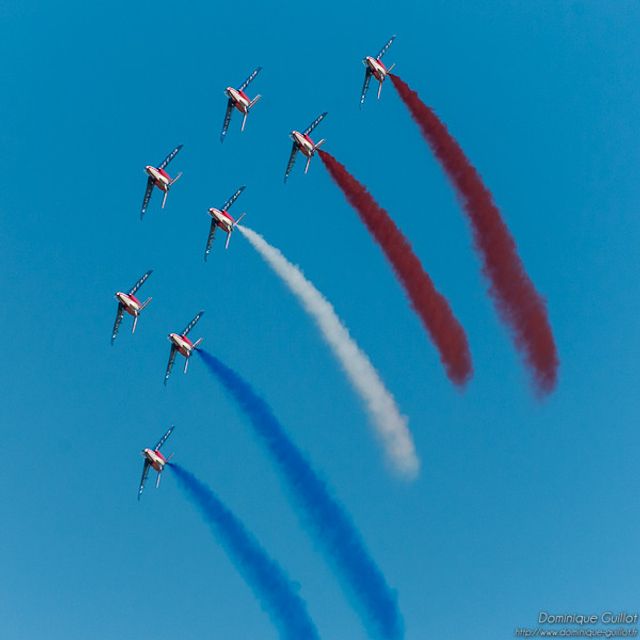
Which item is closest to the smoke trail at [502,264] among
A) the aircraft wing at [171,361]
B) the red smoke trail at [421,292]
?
the red smoke trail at [421,292]

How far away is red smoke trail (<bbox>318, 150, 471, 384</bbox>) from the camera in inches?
3425

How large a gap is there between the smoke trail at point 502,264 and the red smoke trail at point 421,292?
363 centimetres

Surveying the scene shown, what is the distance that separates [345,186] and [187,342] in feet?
51.3

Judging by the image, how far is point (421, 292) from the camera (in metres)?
87.8

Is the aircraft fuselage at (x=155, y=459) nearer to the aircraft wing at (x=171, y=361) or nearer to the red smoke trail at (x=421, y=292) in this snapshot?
the aircraft wing at (x=171, y=361)

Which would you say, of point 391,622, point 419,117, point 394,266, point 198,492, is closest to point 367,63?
point 419,117

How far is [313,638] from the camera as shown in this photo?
85562 mm

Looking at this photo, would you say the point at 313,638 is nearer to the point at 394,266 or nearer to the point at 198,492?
the point at 198,492

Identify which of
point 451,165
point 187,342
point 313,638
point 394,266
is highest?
point 451,165

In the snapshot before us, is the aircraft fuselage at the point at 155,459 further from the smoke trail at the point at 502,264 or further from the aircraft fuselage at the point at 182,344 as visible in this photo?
the smoke trail at the point at 502,264

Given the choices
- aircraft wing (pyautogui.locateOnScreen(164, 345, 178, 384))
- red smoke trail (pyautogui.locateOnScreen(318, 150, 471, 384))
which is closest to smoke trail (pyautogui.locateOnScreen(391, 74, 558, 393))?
red smoke trail (pyautogui.locateOnScreen(318, 150, 471, 384))

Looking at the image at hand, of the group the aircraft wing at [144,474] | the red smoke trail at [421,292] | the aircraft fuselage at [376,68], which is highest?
the aircraft fuselage at [376,68]

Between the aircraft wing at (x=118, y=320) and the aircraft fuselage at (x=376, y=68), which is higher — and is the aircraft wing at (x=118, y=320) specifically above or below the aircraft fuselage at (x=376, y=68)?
below

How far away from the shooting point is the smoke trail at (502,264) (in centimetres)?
8725
